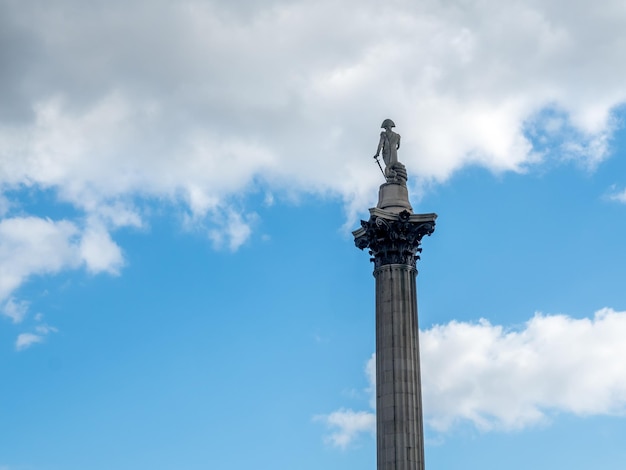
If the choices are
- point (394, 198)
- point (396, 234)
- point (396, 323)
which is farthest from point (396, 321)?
point (394, 198)

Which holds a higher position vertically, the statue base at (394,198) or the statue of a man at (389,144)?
the statue of a man at (389,144)

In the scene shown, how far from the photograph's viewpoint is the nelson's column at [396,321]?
4316 centimetres

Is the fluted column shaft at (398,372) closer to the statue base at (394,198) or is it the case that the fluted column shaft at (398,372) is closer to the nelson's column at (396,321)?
the nelson's column at (396,321)

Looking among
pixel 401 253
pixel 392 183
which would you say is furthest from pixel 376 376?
pixel 392 183

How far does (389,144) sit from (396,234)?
5.83 m

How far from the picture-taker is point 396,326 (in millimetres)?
45125

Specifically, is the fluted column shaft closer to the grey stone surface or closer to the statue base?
Answer: the grey stone surface

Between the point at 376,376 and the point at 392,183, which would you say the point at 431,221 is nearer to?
the point at 392,183

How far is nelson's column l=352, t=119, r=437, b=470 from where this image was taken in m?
43.2

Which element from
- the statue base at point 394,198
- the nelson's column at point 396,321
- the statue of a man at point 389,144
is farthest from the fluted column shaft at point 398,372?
the statue of a man at point 389,144

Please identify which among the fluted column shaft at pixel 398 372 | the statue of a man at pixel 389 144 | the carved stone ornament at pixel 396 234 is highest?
the statue of a man at pixel 389 144

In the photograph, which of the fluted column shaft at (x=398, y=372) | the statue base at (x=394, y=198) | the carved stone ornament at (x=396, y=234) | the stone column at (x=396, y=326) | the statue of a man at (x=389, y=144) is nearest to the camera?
Answer: the fluted column shaft at (x=398, y=372)

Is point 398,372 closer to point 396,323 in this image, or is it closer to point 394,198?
point 396,323

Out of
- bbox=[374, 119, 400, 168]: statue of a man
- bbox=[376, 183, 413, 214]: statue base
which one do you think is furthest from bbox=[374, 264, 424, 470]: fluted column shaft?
bbox=[374, 119, 400, 168]: statue of a man
